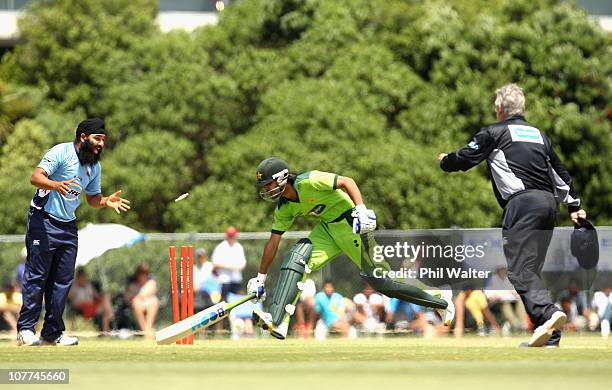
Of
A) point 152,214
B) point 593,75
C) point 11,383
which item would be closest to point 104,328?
point 11,383

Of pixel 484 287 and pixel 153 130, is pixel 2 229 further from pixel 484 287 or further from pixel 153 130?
pixel 484 287

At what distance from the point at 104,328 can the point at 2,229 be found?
1478 centimetres

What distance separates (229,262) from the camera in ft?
54.3

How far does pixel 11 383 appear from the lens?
7.89m

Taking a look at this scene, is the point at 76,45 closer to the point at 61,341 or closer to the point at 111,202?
the point at 111,202

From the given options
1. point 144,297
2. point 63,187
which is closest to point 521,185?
point 63,187

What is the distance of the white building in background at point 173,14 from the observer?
41.2 metres

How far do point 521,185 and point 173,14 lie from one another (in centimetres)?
3255

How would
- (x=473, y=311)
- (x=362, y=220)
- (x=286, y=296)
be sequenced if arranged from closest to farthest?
(x=362, y=220) < (x=286, y=296) < (x=473, y=311)

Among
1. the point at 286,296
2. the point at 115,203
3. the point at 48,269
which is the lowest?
the point at 286,296

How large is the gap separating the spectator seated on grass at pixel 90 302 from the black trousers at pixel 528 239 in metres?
6.30

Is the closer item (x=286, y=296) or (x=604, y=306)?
(x=286, y=296)

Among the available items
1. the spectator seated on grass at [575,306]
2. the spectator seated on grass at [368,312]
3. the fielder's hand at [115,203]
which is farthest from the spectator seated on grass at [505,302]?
the fielder's hand at [115,203]

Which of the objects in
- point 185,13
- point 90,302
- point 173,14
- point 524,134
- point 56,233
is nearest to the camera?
point 524,134
